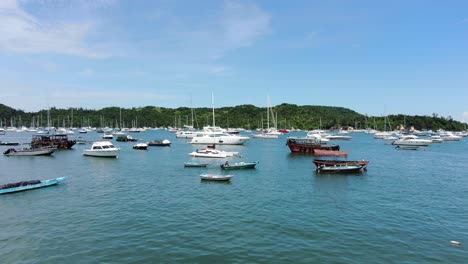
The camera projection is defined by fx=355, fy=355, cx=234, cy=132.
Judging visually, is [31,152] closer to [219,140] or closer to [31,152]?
[31,152]

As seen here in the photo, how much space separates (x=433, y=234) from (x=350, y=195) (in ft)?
50.4

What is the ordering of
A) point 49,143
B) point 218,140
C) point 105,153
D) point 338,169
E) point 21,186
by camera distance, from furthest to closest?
point 218,140, point 49,143, point 105,153, point 338,169, point 21,186

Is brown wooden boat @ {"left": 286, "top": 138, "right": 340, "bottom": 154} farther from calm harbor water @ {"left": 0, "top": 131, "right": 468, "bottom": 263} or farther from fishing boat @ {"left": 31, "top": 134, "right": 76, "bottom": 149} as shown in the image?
fishing boat @ {"left": 31, "top": 134, "right": 76, "bottom": 149}

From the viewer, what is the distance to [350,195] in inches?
1775

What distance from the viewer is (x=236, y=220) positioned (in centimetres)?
3266

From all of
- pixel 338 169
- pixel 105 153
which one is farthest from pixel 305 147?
pixel 105 153

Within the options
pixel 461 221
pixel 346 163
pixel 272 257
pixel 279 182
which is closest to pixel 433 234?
pixel 461 221

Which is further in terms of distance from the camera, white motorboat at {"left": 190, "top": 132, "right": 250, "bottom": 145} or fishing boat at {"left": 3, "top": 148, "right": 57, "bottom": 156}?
white motorboat at {"left": 190, "top": 132, "right": 250, "bottom": 145}

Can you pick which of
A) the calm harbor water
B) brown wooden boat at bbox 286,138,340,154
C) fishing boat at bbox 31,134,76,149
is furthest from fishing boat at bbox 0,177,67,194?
brown wooden boat at bbox 286,138,340,154

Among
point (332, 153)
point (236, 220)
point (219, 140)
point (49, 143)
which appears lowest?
point (236, 220)

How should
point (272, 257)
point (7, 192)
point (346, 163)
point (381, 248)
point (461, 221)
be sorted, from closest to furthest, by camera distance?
point (272, 257) < point (381, 248) < point (461, 221) < point (7, 192) < point (346, 163)

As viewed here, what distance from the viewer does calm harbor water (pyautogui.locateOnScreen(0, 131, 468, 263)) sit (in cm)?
2489

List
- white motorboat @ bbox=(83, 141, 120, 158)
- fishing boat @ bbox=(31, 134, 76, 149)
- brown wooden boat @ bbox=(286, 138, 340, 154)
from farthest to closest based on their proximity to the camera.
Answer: fishing boat @ bbox=(31, 134, 76, 149)
brown wooden boat @ bbox=(286, 138, 340, 154)
white motorboat @ bbox=(83, 141, 120, 158)

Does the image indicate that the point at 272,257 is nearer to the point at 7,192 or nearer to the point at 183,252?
the point at 183,252
